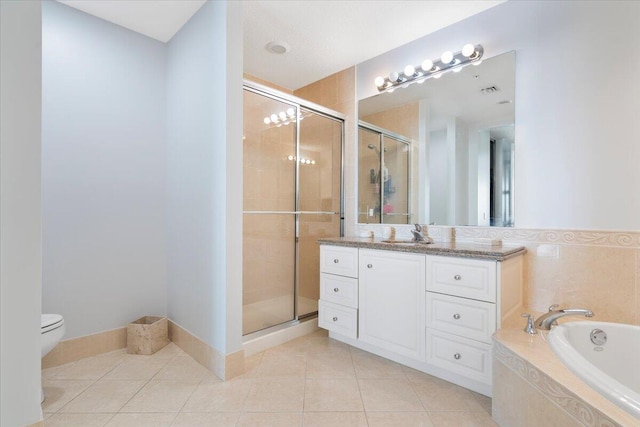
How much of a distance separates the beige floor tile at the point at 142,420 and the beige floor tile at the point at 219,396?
97mm

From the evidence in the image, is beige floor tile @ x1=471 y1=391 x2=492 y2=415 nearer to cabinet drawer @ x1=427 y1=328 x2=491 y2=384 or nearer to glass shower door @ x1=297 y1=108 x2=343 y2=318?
cabinet drawer @ x1=427 y1=328 x2=491 y2=384

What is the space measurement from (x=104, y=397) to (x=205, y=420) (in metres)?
0.66

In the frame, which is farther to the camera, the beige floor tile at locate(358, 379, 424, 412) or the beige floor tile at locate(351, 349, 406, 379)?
the beige floor tile at locate(351, 349, 406, 379)

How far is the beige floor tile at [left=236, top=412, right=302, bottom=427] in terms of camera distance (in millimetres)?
1477

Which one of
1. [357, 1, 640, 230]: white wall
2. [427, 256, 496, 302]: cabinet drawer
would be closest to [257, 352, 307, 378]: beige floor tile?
[427, 256, 496, 302]: cabinet drawer

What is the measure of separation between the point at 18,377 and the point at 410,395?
1.79 metres

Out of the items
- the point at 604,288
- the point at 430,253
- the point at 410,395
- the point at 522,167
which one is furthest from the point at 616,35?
the point at 410,395

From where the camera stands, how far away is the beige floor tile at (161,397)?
1592 mm

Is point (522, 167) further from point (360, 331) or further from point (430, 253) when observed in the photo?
point (360, 331)

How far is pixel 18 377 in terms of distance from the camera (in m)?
1.09

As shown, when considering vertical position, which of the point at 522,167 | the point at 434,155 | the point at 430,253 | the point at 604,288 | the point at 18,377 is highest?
the point at 434,155

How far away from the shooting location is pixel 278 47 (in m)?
2.63

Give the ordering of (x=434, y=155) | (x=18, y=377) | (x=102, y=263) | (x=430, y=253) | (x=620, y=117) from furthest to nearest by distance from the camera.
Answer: (x=434, y=155) < (x=102, y=263) < (x=430, y=253) < (x=620, y=117) < (x=18, y=377)

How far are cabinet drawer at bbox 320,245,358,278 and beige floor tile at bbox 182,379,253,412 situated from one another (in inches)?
38.4
